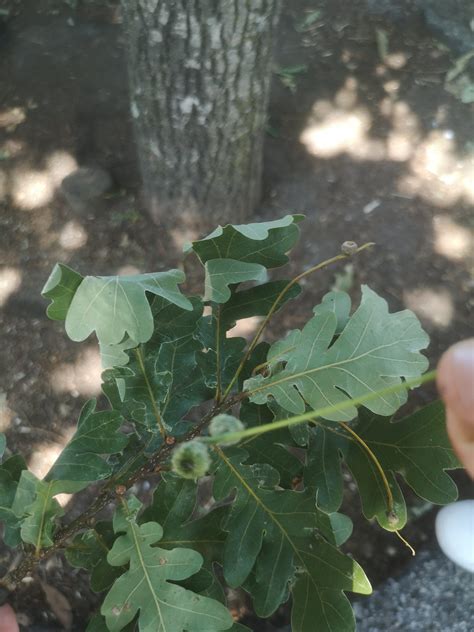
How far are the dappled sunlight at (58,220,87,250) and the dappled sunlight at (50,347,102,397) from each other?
431 millimetres

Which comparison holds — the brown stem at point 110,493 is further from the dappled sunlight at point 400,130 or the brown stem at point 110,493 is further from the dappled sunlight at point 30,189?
the dappled sunlight at point 400,130

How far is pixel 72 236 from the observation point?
2.27m

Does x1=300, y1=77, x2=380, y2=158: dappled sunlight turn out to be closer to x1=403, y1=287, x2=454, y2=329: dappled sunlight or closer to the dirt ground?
the dirt ground

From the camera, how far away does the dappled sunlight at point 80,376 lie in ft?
6.50

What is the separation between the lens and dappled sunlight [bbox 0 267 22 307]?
2150mm

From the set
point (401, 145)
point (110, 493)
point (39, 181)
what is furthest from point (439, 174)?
point (110, 493)

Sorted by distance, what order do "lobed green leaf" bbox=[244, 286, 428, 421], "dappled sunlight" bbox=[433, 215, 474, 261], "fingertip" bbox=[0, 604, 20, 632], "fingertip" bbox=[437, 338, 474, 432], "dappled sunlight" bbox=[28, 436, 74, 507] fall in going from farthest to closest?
1. "dappled sunlight" bbox=[433, 215, 474, 261]
2. "dappled sunlight" bbox=[28, 436, 74, 507]
3. "fingertip" bbox=[0, 604, 20, 632]
4. "lobed green leaf" bbox=[244, 286, 428, 421]
5. "fingertip" bbox=[437, 338, 474, 432]

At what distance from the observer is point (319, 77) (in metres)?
2.72

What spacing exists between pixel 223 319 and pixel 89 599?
101 cm

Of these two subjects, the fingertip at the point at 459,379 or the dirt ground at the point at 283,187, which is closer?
the fingertip at the point at 459,379

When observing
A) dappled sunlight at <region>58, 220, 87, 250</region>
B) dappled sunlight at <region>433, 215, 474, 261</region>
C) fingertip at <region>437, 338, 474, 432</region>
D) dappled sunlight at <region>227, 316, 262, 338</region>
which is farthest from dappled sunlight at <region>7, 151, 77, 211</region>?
fingertip at <region>437, 338, 474, 432</region>

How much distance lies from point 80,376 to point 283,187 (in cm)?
102

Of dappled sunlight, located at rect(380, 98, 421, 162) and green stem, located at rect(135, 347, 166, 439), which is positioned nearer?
green stem, located at rect(135, 347, 166, 439)

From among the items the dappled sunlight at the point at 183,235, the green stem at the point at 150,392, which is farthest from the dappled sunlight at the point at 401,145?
the green stem at the point at 150,392
